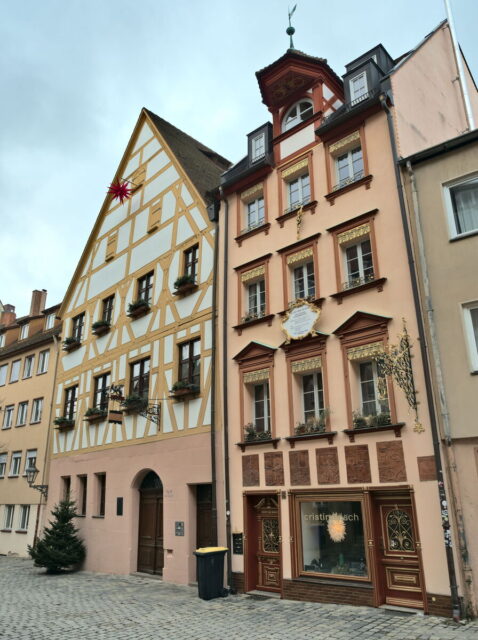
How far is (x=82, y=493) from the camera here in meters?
20.5

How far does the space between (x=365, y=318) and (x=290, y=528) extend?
505cm

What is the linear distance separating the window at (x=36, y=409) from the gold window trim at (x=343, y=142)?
19.2 metres

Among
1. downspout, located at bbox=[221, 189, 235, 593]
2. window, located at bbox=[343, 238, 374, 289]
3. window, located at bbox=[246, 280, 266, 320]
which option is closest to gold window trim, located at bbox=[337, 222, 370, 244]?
window, located at bbox=[343, 238, 374, 289]

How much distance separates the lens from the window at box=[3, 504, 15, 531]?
2594 cm

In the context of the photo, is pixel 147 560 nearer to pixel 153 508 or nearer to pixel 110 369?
pixel 153 508

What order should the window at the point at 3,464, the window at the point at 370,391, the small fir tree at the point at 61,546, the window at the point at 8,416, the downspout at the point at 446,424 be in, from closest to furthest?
the downspout at the point at 446,424, the window at the point at 370,391, the small fir tree at the point at 61,546, the window at the point at 3,464, the window at the point at 8,416

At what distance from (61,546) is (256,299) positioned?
10.8 m

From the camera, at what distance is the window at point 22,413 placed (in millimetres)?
27719

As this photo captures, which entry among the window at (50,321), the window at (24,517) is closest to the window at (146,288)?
the window at (50,321)

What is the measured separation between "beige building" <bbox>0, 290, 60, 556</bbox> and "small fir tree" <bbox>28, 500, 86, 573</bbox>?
5.56m

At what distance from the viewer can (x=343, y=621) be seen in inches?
388

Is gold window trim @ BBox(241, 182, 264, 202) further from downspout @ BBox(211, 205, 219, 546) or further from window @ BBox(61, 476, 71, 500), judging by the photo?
window @ BBox(61, 476, 71, 500)

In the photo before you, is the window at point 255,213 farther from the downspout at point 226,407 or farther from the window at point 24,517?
the window at point 24,517

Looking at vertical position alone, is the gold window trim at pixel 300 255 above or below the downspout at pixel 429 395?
above
